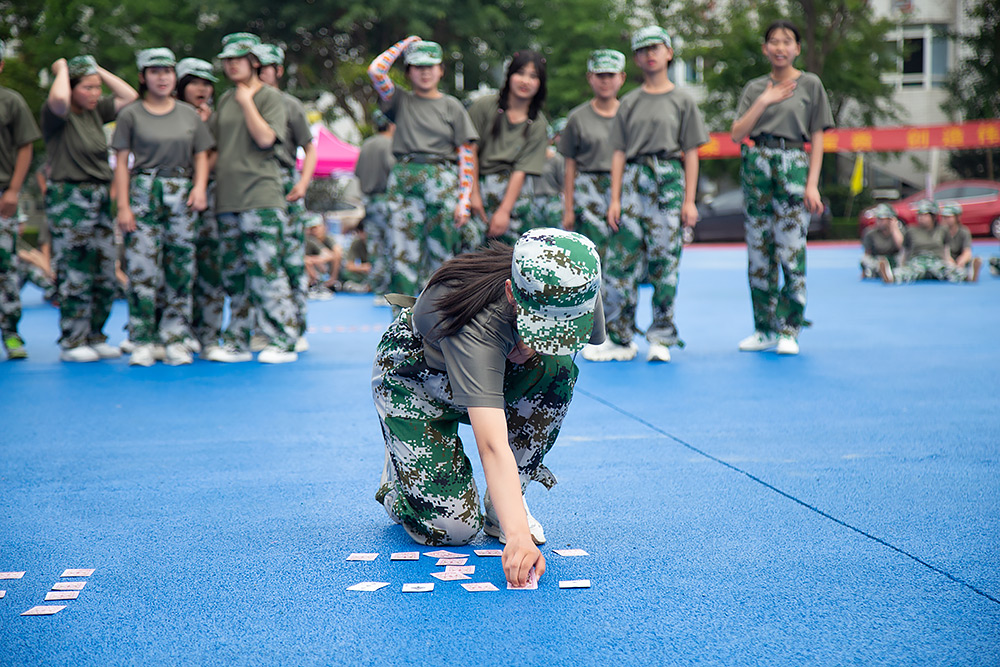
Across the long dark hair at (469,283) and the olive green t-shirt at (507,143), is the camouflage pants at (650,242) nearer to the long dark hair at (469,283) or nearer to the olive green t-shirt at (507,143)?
the olive green t-shirt at (507,143)

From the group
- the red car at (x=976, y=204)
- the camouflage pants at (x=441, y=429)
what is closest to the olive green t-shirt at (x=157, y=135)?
the camouflage pants at (x=441, y=429)

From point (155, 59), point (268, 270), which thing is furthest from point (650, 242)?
point (155, 59)

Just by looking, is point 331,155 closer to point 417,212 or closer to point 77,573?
point 417,212

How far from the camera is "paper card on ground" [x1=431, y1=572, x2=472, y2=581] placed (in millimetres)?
2697

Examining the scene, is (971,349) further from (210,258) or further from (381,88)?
(210,258)

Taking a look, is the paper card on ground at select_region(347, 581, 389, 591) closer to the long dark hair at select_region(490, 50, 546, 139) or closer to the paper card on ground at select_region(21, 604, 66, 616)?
the paper card on ground at select_region(21, 604, 66, 616)

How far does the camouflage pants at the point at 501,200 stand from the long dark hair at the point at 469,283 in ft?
13.3

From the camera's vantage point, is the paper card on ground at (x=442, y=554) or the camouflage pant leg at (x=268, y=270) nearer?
the paper card on ground at (x=442, y=554)

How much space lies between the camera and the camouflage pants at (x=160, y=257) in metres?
6.42

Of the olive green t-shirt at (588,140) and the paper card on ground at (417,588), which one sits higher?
the olive green t-shirt at (588,140)

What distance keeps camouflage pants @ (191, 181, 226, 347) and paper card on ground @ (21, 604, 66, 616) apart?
176 inches

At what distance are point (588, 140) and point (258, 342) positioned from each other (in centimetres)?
277

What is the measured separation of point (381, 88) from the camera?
658cm

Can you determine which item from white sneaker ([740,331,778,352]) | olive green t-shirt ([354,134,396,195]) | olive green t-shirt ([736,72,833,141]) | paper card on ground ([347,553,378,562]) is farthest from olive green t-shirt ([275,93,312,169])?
paper card on ground ([347,553,378,562])
